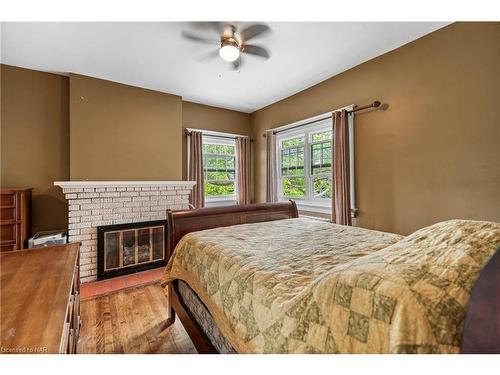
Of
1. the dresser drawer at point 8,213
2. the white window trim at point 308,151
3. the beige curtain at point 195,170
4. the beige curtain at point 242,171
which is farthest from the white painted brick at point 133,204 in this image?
the white window trim at point 308,151

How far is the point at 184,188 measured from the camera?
3.53 m

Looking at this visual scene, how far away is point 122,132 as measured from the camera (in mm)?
3168

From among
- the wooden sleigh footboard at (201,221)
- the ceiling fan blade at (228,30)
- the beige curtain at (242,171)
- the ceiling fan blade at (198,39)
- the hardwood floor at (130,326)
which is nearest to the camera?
the wooden sleigh footboard at (201,221)

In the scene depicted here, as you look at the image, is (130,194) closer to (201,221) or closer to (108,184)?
(108,184)

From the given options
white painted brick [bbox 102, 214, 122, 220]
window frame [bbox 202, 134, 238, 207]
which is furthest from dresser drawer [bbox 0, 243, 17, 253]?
window frame [bbox 202, 134, 238, 207]

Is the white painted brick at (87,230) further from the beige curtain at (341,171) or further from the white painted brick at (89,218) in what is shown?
the beige curtain at (341,171)

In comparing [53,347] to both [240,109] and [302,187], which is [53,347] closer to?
[302,187]

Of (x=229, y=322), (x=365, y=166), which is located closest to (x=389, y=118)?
(x=365, y=166)

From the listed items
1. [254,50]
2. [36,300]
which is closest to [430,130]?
[254,50]

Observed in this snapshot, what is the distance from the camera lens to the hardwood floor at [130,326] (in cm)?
167

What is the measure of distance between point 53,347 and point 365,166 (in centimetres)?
299

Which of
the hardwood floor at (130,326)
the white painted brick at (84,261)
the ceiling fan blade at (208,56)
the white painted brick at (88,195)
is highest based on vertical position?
the ceiling fan blade at (208,56)

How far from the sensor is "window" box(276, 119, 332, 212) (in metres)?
3.34

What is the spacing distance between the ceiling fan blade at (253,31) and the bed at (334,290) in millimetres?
1855
